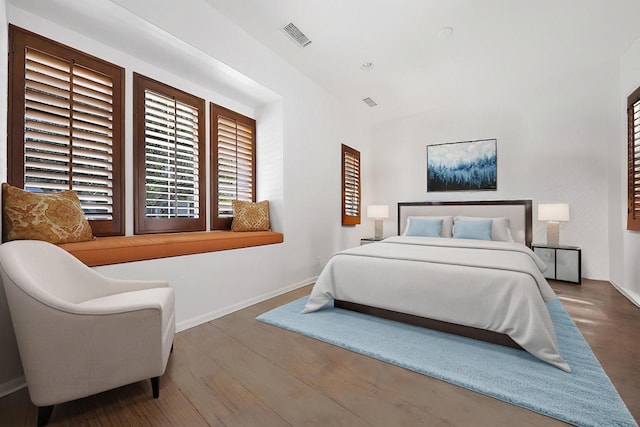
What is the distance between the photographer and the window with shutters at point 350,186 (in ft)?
15.6

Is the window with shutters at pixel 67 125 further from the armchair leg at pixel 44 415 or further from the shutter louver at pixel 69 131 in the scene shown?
the armchair leg at pixel 44 415

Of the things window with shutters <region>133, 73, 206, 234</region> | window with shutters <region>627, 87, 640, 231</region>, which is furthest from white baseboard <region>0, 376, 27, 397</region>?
window with shutters <region>627, 87, 640, 231</region>

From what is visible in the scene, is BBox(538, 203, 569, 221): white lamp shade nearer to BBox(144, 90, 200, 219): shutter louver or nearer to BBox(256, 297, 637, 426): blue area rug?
BBox(256, 297, 637, 426): blue area rug

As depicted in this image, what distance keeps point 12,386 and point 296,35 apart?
349cm

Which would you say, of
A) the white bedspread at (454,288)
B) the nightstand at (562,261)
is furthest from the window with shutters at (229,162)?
the nightstand at (562,261)

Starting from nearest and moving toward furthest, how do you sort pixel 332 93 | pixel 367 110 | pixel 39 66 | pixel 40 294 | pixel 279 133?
pixel 40 294 < pixel 39 66 < pixel 279 133 < pixel 332 93 < pixel 367 110

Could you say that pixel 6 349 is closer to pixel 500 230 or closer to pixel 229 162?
pixel 229 162

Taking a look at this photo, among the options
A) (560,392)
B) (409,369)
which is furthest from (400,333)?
(560,392)

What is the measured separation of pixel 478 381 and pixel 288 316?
5.06 ft

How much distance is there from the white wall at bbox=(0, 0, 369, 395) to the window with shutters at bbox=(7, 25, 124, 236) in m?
0.11

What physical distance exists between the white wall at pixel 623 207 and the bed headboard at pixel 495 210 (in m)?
0.88

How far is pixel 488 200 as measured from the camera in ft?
14.5

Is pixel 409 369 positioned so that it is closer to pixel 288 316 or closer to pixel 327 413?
pixel 327 413

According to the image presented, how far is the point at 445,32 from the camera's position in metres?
2.82
